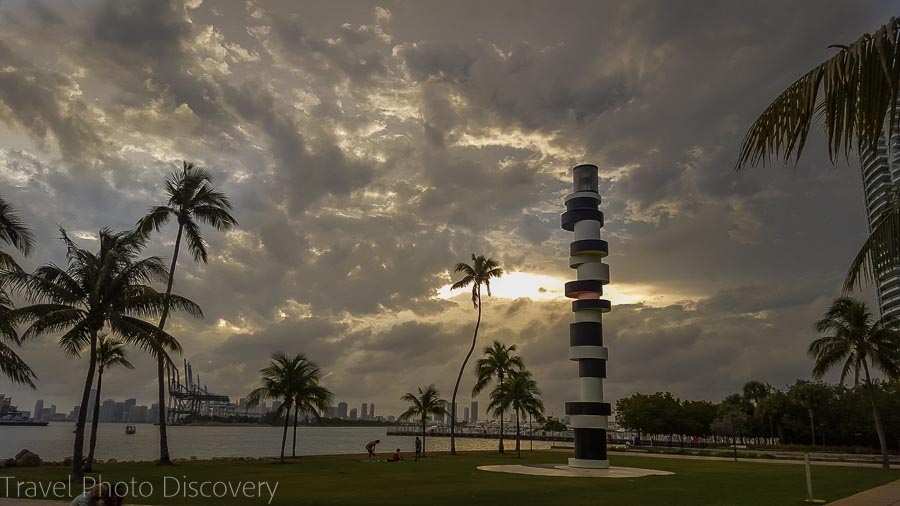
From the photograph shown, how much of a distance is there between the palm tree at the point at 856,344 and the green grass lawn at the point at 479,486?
11162 mm

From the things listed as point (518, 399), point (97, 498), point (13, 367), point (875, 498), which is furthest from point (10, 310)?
point (518, 399)

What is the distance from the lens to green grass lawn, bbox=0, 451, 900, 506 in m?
20.2

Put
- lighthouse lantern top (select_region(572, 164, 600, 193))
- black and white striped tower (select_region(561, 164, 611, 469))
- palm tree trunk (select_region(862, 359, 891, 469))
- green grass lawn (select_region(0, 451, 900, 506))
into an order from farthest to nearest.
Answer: lighthouse lantern top (select_region(572, 164, 600, 193)) < black and white striped tower (select_region(561, 164, 611, 469)) < palm tree trunk (select_region(862, 359, 891, 469)) < green grass lawn (select_region(0, 451, 900, 506))


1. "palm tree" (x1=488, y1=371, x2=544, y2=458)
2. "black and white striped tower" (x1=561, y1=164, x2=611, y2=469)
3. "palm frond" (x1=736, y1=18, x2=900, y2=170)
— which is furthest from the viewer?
"palm tree" (x1=488, y1=371, x2=544, y2=458)

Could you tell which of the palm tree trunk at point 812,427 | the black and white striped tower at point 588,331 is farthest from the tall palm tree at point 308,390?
the palm tree trunk at point 812,427

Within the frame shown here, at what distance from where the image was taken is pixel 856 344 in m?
41.0

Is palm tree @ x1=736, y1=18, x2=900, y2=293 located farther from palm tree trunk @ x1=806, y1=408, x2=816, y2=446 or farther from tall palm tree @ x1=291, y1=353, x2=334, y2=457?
palm tree trunk @ x1=806, y1=408, x2=816, y2=446

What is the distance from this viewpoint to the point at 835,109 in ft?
18.4

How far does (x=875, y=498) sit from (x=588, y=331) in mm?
22762

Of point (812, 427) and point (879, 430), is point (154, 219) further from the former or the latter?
point (812, 427)

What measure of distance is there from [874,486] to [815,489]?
3212mm

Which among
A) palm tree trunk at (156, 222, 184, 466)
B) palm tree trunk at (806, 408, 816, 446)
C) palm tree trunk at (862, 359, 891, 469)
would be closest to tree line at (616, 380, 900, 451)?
palm tree trunk at (806, 408, 816, 446)

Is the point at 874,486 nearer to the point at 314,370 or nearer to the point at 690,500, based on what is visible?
the point at 690,500

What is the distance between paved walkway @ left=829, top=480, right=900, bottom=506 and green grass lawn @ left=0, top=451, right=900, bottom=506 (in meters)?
0.71
